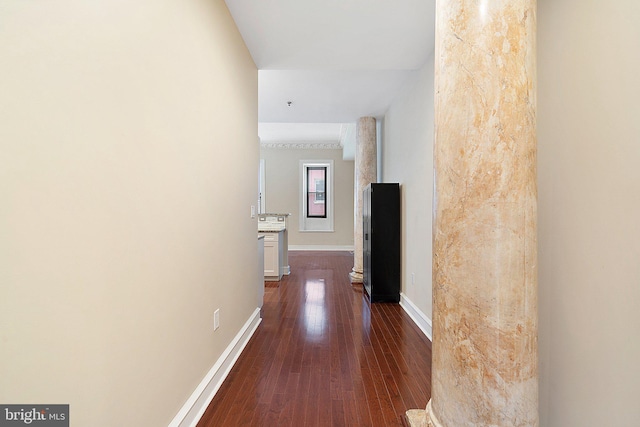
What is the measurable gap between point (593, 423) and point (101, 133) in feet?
6.72

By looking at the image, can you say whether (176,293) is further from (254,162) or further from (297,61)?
(297,61)

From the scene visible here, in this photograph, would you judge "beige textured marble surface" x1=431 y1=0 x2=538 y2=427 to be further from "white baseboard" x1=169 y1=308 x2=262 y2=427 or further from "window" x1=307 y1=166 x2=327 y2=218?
"window" x1=307 y1=166 x2=327 y2=218

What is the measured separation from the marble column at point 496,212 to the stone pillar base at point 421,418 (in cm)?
18

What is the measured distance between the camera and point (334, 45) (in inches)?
111

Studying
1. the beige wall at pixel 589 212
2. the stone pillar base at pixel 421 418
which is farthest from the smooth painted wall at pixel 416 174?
the beige wall at pixel 589 212

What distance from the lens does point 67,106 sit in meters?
0.89

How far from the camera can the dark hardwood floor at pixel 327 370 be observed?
1.82 m

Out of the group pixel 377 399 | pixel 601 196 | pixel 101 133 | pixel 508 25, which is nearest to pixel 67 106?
pixel 101 133

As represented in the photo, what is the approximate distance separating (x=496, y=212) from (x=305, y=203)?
844 cm

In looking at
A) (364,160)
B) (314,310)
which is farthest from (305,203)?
(314,310)

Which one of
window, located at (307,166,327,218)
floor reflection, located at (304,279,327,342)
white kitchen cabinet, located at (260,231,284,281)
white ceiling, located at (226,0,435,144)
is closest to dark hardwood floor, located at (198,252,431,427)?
floor reflection, located at (304,279,327,342)

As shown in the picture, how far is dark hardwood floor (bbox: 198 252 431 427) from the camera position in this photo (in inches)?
71.7

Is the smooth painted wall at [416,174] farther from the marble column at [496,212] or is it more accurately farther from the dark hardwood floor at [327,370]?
the marble column at [496,212]

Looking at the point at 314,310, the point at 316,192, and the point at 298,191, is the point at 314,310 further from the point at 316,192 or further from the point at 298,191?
the point at 316,192
